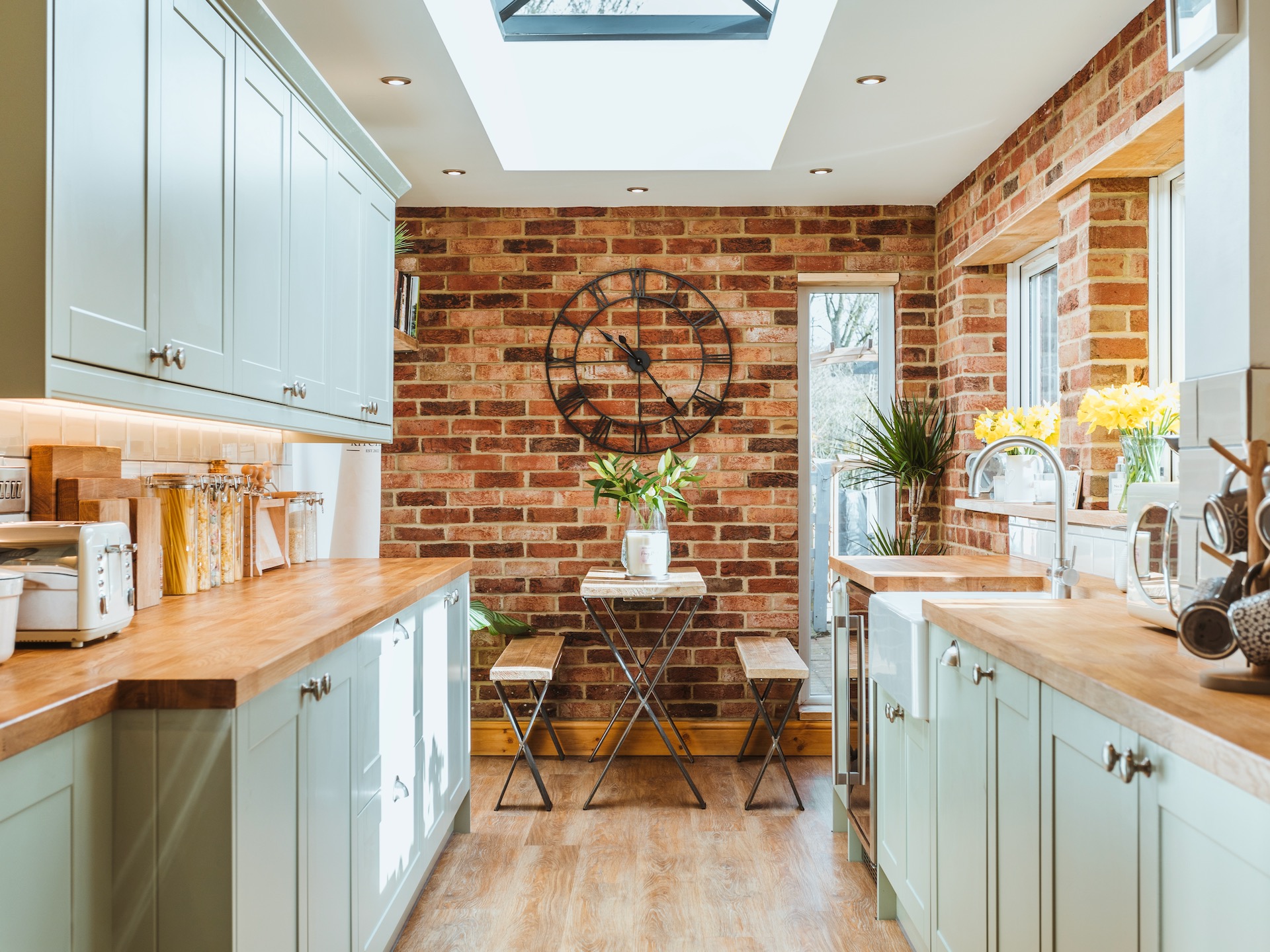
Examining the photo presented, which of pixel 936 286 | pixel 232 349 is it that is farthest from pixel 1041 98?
pixel 232 349

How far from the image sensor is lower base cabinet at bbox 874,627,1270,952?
0.96m

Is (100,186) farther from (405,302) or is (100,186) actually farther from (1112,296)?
(1112,296)

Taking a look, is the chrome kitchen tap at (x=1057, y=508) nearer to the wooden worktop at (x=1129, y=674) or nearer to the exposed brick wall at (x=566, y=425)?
the wooden worktop at (x=1129, y=674)

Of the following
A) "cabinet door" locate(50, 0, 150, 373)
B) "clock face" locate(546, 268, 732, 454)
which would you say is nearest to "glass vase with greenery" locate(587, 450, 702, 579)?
"clock face" locate(546, 268, 732, 454)

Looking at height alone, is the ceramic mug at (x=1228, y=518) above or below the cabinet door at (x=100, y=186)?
below

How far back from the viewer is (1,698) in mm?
1095

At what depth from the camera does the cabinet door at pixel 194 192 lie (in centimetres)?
164

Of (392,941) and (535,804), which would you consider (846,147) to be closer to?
(535,804)

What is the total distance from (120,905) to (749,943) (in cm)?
168

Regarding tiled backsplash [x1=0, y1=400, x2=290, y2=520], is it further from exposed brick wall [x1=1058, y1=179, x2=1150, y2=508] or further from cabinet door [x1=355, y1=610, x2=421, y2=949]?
exposed brick wall [x1=1058, y1=179, x2=1150, y2=508]

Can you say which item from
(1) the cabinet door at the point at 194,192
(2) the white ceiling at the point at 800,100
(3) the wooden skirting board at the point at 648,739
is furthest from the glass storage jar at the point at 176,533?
(3) the wooden skirting board at the point at 648,739

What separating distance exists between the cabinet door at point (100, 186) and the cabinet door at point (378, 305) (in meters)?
1.33

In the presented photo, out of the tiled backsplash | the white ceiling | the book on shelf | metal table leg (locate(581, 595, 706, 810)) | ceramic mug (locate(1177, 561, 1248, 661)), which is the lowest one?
metal table leg (locate(581, 595, 706, 810))

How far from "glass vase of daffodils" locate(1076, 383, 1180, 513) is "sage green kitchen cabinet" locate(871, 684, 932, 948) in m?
0.81
